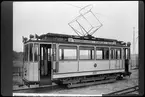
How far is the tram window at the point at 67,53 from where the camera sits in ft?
18.6

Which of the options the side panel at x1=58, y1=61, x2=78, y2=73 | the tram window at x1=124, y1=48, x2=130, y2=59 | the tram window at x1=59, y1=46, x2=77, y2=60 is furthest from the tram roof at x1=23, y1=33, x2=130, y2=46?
the tram window at x1=124, y1=48, x2=130, y2=59

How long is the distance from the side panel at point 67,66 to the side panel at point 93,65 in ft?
0.90

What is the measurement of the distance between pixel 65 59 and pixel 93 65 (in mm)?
1375

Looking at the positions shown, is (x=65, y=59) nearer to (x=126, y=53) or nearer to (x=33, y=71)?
(x=33, y=71)

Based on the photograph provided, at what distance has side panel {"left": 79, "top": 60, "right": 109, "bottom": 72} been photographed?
→ 19.8ft

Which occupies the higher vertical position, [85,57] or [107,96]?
[85,57]

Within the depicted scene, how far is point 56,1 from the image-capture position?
454 cm

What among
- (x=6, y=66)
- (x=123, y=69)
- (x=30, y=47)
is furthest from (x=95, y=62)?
(x=6, y=66)

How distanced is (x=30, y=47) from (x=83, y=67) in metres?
2.30

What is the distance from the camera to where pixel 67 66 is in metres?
5.74

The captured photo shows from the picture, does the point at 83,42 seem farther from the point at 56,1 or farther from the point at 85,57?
the point at 56,1

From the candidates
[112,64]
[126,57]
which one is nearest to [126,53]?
[126,57]

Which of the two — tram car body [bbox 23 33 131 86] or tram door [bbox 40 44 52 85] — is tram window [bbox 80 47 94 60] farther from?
tram door [bbox 40 44 52 85]

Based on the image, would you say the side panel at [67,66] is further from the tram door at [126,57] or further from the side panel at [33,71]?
the tram door at [126,57]
